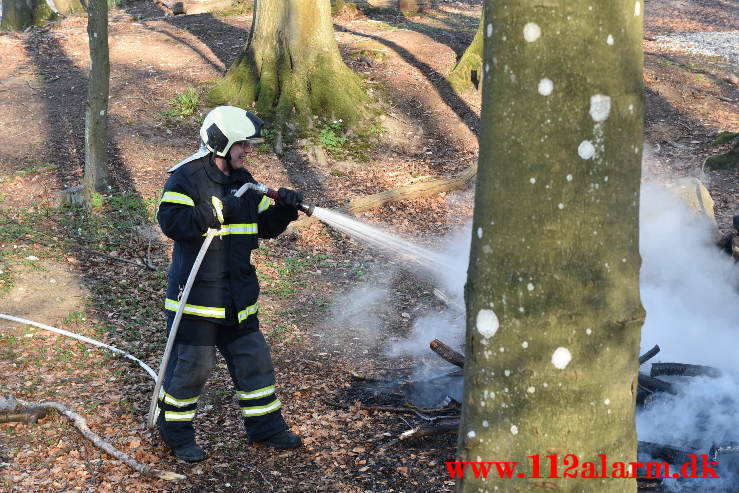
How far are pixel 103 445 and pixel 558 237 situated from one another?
3639 mm

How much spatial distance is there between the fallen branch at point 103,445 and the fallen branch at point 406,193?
4372 millimetres

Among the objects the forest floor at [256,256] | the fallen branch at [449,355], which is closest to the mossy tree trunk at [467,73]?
the forest floor at [256,256]

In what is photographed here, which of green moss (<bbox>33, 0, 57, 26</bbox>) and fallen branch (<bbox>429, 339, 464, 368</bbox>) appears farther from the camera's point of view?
green moss (<bbox>33, 0, 57, 26</bbox>)

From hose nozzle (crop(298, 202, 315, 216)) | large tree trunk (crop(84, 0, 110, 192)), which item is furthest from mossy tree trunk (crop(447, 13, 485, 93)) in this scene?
hose nozzle (crop(298, 202, 315, 216))

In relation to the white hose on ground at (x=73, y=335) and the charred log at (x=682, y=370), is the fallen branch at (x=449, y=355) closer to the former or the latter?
the charred log at (x=682, y=370)

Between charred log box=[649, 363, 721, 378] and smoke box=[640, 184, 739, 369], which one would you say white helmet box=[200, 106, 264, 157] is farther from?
smoke box=[640, 184, 739, 369]

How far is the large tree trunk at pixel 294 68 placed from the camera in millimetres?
11883

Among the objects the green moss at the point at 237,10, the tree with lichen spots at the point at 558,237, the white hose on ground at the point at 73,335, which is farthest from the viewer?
the green moss at the point at 237,10

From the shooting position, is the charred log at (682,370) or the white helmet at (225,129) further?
the charred log at (682,370)

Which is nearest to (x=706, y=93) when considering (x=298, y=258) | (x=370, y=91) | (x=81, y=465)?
(x=370, y=91)

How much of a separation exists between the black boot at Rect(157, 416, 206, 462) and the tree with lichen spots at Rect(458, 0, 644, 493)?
2766 millimetres

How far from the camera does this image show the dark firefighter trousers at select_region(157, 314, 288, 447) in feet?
15.8

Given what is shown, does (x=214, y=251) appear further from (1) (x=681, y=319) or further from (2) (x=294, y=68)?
(2) (x=294, y=68)

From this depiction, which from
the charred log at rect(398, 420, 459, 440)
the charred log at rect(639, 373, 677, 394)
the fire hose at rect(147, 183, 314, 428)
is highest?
the fire hose at rect(147, 183, 314, 428)
